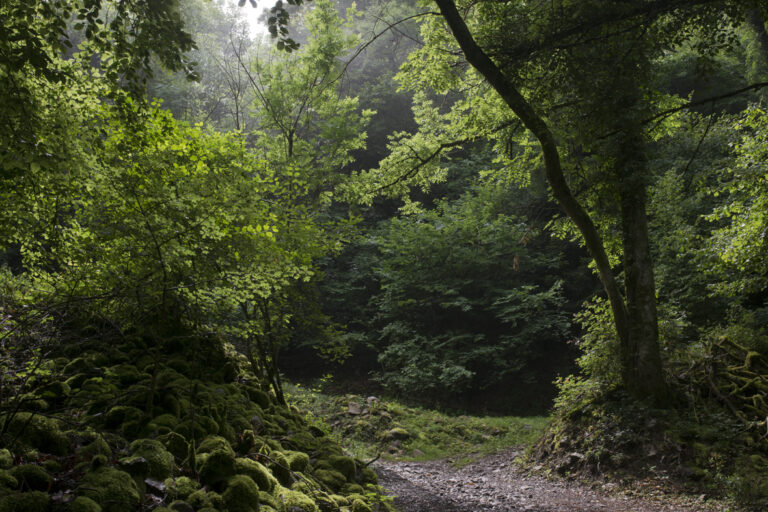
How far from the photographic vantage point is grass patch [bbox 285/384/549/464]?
946 cm

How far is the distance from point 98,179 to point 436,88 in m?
5.43

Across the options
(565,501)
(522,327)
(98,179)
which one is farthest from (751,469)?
(522,327)

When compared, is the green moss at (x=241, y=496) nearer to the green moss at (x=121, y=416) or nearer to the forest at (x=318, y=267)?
the forest at (x=318, y=267)

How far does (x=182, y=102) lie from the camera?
2016 cm

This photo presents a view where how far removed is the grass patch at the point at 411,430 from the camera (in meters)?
9.46

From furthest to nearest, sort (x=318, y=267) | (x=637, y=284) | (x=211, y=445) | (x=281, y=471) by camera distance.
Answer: (x=637, y=284)
(x=318, y=267)
(x=281, y=471)
(x=211, y=445)

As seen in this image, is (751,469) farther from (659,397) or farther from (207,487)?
(207,487)

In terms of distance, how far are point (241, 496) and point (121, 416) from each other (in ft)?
4.39

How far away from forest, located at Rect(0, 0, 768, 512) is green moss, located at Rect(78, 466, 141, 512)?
0.05 ft

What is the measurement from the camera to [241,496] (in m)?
3.04

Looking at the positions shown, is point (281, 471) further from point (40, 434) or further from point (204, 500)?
point (40, 434)

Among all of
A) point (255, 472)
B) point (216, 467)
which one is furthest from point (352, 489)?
point (216, 467)

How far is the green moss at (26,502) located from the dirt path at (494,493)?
12.4ft

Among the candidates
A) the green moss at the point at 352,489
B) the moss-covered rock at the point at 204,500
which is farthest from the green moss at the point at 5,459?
the green moss at the point at 352,489
